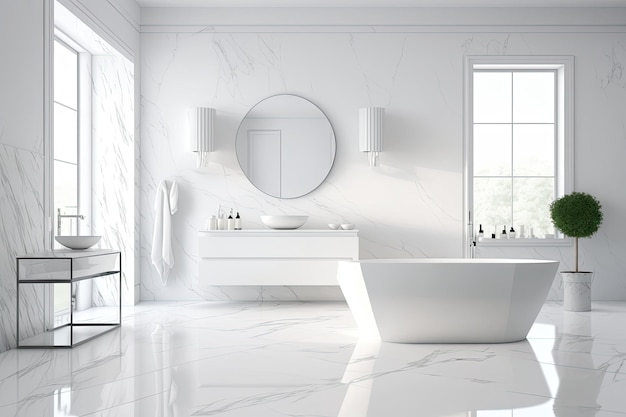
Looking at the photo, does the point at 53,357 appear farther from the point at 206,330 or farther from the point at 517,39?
the point at 517,39

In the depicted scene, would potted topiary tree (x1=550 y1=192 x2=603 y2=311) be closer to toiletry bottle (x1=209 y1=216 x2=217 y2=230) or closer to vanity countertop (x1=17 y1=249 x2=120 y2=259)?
toiletry bottle (x1=209 y1=216 x2=217 y2=230)

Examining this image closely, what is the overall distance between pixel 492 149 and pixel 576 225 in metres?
1.19

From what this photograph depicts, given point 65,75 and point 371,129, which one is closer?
point 65,75

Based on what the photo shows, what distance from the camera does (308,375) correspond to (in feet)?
11.1

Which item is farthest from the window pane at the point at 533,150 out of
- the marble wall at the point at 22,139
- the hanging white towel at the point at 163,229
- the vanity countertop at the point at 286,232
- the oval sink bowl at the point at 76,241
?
the marble wall at the point at 22,139

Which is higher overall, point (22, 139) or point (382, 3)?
point (382, 3)

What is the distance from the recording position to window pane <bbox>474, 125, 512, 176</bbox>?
6.84 m

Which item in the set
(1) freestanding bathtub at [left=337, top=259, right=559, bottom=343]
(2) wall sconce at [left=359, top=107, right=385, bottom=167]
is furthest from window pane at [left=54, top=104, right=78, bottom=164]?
(1) freestanding bathtub at [left=337, top=259, right=559, bottom=343]

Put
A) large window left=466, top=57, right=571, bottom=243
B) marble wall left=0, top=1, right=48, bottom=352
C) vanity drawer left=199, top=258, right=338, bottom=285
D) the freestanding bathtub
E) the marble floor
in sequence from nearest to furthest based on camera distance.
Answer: the marble floor, marble wall left=0, top=1, right=48, bottom=352, the freestanding bathtub, vanity drawer left=199, top=258, right=338, bottom=285, large window left=466, top=57, right=571, bottom=243

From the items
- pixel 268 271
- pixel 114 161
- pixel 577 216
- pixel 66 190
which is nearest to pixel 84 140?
pixel 114 161

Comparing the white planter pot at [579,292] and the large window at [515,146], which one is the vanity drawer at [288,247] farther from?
the white planter pot at [579,292]

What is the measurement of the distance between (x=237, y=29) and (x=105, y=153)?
68.8 inches

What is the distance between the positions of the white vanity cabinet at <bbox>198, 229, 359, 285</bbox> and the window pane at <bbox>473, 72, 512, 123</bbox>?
6.34 feet

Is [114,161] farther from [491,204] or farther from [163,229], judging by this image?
[491,204]
